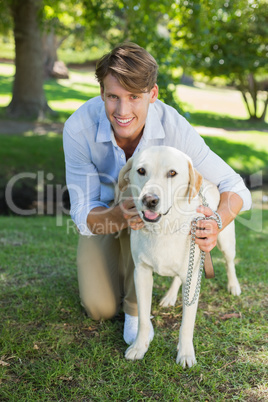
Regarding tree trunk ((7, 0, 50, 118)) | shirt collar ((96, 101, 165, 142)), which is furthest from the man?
tree trunk ((7, 0, 50, 118))

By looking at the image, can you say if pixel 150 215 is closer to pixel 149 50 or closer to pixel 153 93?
pixel 153 93

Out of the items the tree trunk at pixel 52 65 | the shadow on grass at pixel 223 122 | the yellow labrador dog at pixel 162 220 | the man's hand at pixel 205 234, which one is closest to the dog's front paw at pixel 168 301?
the yellow labrador dog at pixel 162 220

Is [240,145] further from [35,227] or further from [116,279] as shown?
[116,279]

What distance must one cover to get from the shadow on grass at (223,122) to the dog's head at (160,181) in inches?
520

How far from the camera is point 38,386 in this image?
7.34ft

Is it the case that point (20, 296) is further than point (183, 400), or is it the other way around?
point (20, 296)

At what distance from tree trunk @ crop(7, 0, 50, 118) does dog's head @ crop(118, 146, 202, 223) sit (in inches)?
348

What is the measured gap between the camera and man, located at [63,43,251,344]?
246 centimetres

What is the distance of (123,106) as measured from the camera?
247cm

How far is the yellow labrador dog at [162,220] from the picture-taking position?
2.19 metres

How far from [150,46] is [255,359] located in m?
5.60

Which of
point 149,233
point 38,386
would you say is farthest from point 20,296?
point 149,233

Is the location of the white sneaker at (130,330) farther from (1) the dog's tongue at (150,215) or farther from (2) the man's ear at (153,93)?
(2) the man's ear at (153,93)

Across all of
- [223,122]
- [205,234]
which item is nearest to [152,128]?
[205,234]
